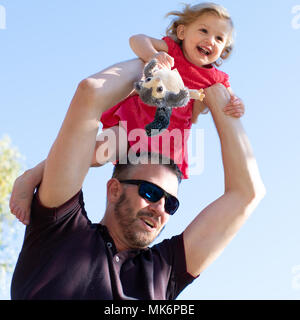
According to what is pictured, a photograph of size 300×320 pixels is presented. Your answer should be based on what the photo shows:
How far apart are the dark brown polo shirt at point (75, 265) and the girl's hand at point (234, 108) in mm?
979

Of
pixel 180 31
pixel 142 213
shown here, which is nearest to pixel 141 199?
pixel 142 213

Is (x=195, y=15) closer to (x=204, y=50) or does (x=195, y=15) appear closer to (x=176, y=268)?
(x=204, y=50)

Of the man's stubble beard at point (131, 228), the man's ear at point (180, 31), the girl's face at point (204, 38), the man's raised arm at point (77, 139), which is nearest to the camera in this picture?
the man's raised arm at point (77, 139)

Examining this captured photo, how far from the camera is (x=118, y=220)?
3.35 meters

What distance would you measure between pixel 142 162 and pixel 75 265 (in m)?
0.77

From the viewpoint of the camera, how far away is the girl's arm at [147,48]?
9.98ft

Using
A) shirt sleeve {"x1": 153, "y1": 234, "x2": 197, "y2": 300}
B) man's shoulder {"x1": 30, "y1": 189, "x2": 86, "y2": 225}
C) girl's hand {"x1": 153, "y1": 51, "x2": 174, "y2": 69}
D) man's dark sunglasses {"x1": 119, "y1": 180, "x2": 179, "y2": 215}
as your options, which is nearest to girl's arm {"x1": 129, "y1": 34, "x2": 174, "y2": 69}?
girl's hand {"x1": 153, "y1": 51, "x2": 174, "y2": 69}

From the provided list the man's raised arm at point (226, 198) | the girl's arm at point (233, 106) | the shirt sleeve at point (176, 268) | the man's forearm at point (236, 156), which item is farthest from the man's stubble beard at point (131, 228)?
the girl's arm at point (233, 106)

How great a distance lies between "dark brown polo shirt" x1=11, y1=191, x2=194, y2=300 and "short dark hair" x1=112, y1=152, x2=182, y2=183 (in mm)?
412

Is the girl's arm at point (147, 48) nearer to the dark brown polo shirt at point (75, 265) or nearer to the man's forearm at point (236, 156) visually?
the man's forearm at point (236, 156)

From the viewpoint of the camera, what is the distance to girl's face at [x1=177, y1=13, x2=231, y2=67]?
3.38 metres
